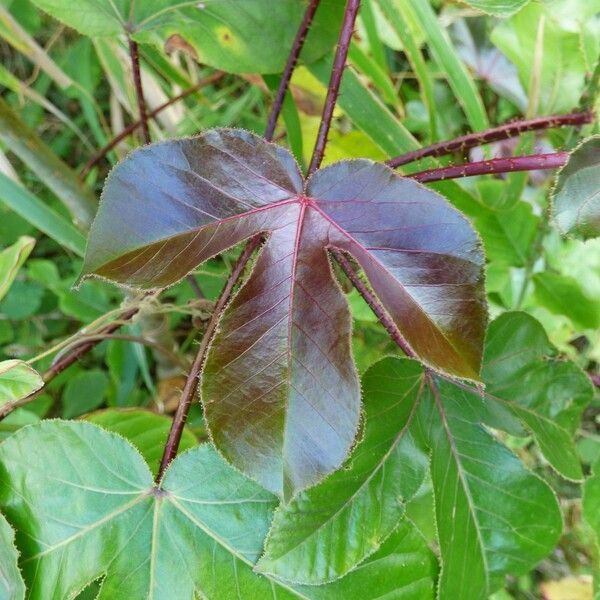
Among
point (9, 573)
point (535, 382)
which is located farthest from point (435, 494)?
point (9, 573)

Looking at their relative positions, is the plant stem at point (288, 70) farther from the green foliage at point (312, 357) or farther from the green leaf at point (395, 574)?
the green leaf at point (395, 574)

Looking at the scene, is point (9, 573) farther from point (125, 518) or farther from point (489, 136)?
point (489, 136)

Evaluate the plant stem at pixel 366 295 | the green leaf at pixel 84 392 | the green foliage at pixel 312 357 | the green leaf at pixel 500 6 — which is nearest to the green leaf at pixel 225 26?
the green foliage at pixel 312 357

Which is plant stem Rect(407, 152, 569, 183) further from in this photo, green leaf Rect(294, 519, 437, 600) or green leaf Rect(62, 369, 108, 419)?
green leaf Rect(62, 369, 108, 419)

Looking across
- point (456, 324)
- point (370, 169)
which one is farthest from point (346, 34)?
point (456, 324)

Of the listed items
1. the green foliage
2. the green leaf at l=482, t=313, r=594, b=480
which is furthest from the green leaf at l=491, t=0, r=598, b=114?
the green leaf at l=482, t=313, r=594, b=480

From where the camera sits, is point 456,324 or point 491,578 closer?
point 456,324

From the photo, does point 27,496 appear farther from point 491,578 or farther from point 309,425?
point 491,578
